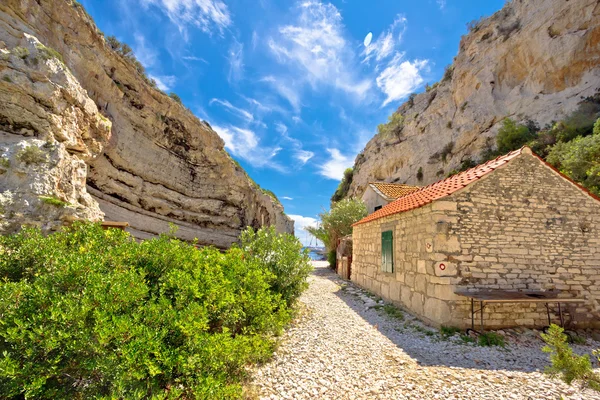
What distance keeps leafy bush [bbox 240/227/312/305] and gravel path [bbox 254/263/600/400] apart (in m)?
0.95

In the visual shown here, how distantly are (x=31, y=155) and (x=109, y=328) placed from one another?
10563 millimetres

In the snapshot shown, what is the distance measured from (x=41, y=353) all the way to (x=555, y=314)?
9713 millimetres

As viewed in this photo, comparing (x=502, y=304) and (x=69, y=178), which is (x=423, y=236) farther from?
(x=69, y=178)

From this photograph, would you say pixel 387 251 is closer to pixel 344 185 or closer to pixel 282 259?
pixel 282 259

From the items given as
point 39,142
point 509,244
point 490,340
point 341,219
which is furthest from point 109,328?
point 341,219

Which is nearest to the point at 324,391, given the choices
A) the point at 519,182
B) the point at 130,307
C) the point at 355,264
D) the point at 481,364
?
the point at 130,307

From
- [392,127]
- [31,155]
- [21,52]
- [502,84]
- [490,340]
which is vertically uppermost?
[392,127]

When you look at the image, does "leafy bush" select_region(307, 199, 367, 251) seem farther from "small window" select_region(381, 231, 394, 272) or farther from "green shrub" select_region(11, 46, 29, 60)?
"green shrub" select_region(11, 46, 29, 60)

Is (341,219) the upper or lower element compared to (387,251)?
upper

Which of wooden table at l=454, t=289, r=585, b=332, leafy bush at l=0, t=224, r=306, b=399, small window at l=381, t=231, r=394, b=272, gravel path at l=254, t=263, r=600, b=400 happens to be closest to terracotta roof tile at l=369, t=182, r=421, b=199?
small window at l=381, t=231, r=394, b=272

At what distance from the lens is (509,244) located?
662cm

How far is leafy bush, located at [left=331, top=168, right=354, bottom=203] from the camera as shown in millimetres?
46975

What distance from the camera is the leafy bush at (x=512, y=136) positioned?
20.6 meters

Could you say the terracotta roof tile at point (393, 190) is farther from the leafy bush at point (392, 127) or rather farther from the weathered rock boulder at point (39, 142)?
the leafy bush at point (392, 127)
